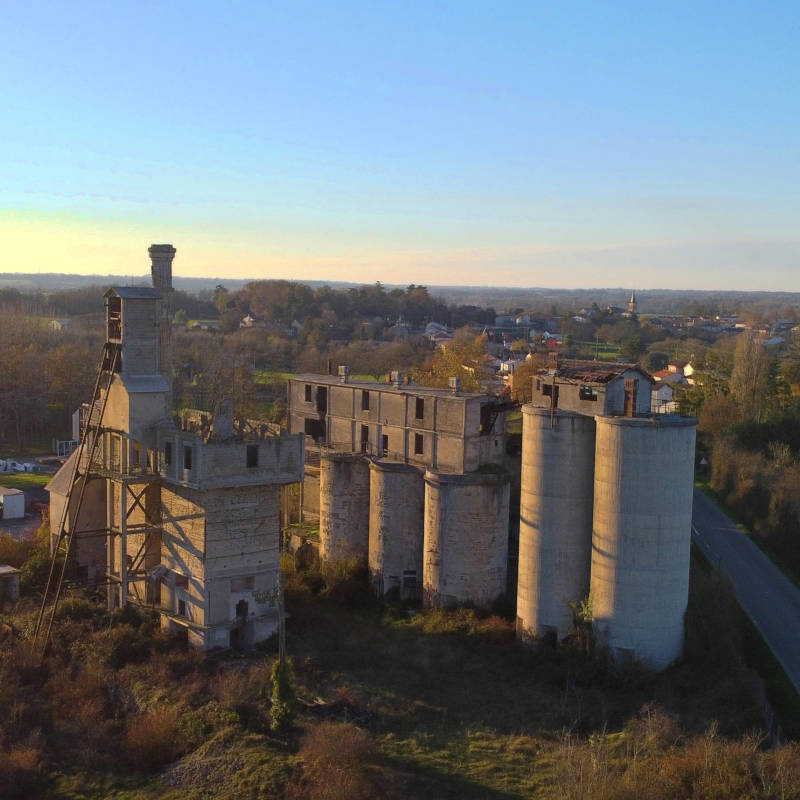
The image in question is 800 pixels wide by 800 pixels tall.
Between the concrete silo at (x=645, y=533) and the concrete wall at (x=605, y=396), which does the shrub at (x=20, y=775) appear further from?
the concrete wall at (x=605, y=396)

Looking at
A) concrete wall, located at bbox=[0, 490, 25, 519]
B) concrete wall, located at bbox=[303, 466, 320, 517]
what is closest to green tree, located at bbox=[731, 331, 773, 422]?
concrete wall, located at bbox=[303, 466, 320, 517]

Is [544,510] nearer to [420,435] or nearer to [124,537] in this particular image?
[420,435]

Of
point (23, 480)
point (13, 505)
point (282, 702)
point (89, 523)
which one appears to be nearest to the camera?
point (282, 702)

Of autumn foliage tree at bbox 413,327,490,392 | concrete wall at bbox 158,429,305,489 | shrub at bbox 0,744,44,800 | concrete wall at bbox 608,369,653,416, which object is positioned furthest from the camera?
autumn foliage tree at bbox 413,327,490,392

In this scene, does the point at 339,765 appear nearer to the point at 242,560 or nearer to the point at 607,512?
the point at 242,560

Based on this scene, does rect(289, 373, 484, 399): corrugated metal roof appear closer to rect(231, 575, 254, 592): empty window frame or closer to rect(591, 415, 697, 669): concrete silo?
rect(591, 415, 697, 669): concrete silo

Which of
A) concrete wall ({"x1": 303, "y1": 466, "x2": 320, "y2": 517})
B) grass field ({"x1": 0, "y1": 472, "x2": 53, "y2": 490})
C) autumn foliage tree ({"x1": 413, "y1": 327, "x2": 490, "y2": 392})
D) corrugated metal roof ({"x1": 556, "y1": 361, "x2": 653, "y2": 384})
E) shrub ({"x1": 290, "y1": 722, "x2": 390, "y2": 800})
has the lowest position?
grass field ({"x1": 0, "y1": 472, "x2": 53, "y2": 490})

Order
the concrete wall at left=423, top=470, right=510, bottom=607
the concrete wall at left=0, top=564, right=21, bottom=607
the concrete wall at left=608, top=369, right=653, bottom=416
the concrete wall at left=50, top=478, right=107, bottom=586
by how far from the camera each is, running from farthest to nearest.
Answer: the concrete wall at left=50, top=478, right=107, bottom=586 → the concrete wall at left=0, top=564, right=21, bottom=607 → the concrete wall at left=423, top=470, right=510, bottom=607 → the concrete wall at left=608, top=369, right=653, bottom=416

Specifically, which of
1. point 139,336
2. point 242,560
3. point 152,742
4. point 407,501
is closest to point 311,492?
point 407,501
